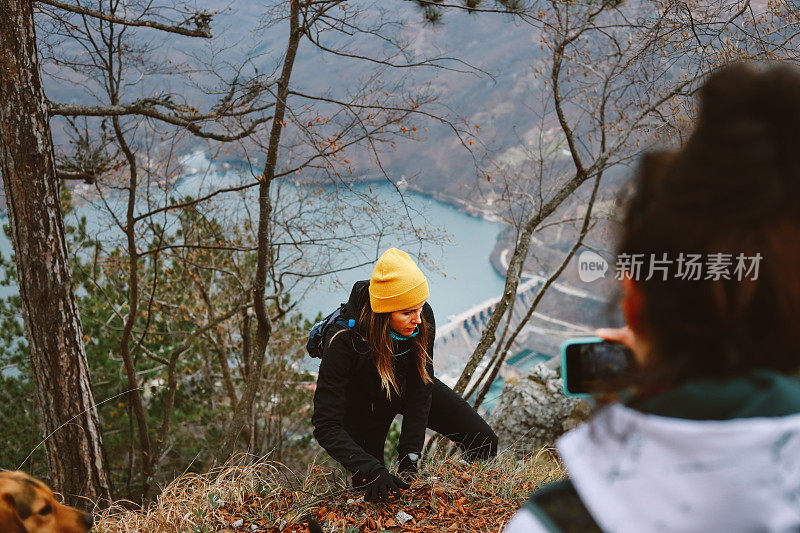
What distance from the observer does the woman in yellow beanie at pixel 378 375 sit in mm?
2900

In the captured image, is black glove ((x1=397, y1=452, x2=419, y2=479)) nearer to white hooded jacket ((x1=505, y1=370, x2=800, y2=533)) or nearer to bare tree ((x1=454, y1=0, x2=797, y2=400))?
white hooded jacket ((x1=505, y1=370, x2=800, y2=533))

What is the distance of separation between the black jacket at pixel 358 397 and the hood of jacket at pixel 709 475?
227 cm

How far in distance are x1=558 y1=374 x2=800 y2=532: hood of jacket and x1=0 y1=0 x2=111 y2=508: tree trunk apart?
15.1 feet

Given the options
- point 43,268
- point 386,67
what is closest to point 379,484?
point 43,268

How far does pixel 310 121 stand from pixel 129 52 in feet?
13.0

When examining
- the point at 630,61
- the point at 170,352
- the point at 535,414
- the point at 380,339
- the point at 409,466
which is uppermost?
the point at 630,61

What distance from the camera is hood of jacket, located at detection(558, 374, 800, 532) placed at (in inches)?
27.6

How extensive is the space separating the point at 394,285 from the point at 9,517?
179 cm

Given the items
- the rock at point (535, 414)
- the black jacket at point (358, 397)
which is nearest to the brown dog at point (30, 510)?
the black jacket at point (358, 397)

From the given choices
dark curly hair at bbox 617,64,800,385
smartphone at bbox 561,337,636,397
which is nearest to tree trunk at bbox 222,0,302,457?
smartphone at bbox 561,337,636,397

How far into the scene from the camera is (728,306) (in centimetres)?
74

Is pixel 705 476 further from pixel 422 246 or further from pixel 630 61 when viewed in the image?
pixel 422 246

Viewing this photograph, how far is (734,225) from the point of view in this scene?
0.72 metres

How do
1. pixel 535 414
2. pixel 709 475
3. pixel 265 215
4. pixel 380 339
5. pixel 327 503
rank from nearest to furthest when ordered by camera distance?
pixel 709 475 < pixel 380 339 < pixel 327 503 < pixel 265 215 < pixel 535 414
